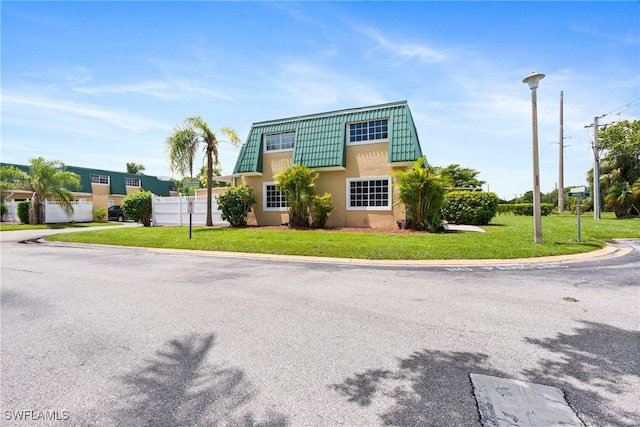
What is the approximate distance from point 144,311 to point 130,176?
4314 centimetres

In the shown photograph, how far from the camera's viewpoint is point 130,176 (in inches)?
1633

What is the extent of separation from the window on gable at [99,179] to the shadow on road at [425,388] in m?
44.6

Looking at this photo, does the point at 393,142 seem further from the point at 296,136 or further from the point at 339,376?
the point at 339,376

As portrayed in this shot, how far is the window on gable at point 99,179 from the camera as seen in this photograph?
3800cm

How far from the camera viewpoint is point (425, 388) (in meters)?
2.69

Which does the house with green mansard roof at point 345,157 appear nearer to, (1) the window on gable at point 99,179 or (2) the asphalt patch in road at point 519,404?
(2) the asphalt patch in road at point 519,404

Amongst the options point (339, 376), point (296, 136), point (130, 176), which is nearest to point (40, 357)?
point (339, 376)

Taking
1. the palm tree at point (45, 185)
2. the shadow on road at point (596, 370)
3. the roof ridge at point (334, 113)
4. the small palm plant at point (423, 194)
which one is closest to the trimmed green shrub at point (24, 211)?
the palm tree at point (45, 185)

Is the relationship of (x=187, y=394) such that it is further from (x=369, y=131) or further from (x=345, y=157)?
(x=369, y=131)

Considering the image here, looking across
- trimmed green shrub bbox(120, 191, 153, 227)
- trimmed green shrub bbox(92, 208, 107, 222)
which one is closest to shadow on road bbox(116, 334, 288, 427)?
trimmed green shrub bbox(120, 191, 153, 227)

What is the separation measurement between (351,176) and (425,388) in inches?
575

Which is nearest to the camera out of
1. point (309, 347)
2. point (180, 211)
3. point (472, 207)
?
point (309, 347)

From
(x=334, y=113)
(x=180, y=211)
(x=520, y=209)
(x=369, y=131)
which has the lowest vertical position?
(x=520, y=209)

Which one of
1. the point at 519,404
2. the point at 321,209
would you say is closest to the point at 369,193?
the point at 321,209
